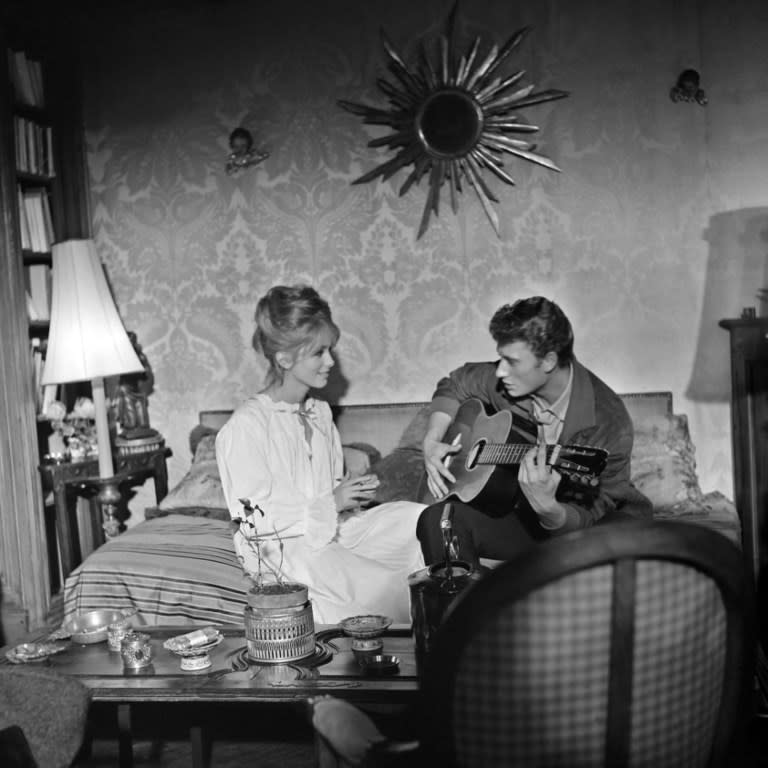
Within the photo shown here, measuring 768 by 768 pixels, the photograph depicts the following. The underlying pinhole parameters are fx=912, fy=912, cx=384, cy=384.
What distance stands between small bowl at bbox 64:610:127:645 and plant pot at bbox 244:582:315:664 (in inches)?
18.8

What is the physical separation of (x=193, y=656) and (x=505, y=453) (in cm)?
115

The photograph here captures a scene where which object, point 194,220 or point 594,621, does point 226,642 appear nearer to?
point 594,621

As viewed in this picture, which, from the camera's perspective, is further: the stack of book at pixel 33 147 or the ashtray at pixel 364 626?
the stack of book at pixel 33 147

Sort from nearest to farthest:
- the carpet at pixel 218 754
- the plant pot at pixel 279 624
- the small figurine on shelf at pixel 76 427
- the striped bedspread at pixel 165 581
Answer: the plant pot at pixel 279 624 < the carpet at pixel 218 754 < the striped bedspread at pixel 165 581 < the small figurine on shelf at pixel 76 427

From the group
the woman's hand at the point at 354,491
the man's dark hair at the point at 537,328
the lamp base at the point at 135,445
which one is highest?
the man's dark hair at the point at 537,328

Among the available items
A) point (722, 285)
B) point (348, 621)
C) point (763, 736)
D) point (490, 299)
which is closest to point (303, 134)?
point (490, 299)

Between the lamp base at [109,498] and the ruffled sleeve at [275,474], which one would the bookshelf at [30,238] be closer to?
the lamp base at [109,498]

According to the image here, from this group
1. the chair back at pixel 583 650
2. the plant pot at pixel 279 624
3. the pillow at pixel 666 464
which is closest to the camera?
the chair back at pixel 583 650

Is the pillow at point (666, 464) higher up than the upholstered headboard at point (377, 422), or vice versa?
the upholstered headboard at point (377, 422)

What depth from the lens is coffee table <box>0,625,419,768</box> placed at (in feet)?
6.40

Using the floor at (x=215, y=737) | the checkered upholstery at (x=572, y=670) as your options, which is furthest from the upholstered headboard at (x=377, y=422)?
the checkered upholstery at (x=572, y=670)

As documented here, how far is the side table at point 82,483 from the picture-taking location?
379 centimetres

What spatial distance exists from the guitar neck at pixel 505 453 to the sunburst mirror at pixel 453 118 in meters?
1.46

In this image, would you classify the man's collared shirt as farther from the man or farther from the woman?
the woman
